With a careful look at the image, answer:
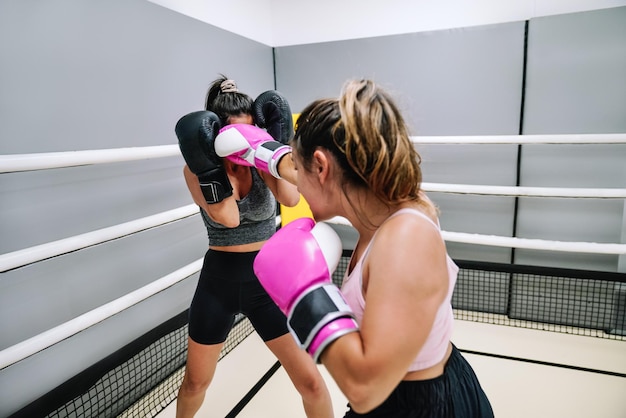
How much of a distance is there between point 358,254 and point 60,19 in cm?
148

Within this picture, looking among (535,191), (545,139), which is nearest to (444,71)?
(545,139)

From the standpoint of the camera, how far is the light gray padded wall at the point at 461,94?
2.54 meters

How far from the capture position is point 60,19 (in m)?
1.54

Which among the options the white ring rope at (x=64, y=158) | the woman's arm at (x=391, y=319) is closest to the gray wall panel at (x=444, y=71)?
the white ring rope at (x=64, y=158)

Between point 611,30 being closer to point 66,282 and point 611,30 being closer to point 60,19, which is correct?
point 60,19

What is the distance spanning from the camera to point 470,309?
284 cm

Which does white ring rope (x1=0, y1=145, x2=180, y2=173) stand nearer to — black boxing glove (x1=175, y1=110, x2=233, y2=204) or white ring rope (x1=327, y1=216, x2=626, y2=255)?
black boxing glove (x1=175, y1=110, x2=233, y2=204)

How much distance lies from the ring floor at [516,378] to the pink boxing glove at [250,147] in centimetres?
122

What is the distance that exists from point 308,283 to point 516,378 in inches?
71.6

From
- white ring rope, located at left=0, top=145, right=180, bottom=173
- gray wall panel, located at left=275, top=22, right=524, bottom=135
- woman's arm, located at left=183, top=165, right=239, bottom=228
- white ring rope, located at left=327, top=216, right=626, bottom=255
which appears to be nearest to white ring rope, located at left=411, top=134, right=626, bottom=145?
gray wall panel, located at left=275, top=22, right=524, bottom=135

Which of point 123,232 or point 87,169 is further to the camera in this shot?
point 87,169

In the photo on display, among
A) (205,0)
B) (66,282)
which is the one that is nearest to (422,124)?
(205,0)

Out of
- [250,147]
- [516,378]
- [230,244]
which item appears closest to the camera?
[250,147]

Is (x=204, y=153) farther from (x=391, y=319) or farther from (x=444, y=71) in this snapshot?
(x=444, y=71)
